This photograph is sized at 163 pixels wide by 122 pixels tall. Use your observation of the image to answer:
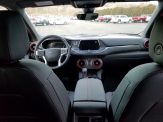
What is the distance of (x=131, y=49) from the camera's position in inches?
208

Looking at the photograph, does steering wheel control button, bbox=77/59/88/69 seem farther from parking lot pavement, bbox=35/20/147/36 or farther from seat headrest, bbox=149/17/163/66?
seat headrest, bbox=149/17/163/66

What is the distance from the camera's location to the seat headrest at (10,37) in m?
2.40

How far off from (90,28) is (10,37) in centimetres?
292

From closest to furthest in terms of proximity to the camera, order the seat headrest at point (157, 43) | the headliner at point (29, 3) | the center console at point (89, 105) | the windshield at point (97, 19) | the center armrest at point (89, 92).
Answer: the seat headrest at point (157, 43), the center console at point (89, 105), the center armrest at point (89, 92), the headliner at point (29, 3), the windshield at point (97, 19)

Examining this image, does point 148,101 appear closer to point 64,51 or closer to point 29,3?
point 29,3

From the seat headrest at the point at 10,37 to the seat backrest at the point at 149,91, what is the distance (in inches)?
31.5

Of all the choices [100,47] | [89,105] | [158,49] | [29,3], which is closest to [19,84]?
[89,105]

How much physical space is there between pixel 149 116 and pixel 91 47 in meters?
2.82

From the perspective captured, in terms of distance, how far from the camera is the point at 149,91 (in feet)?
7.89

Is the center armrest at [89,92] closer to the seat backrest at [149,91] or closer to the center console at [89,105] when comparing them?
the center console at [89,105]

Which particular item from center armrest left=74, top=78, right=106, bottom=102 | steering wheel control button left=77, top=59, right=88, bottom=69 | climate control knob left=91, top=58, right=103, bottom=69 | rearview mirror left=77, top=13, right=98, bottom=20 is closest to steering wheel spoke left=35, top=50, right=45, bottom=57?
steering wheel control button left=77, top=59, right=88, bottom=69

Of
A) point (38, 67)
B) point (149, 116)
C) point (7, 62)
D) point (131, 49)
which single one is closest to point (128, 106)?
point (149, 116)

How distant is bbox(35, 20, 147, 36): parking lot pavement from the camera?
5.08m

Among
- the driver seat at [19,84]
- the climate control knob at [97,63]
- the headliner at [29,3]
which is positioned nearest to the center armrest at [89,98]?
the driver seat at [19,84]
